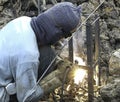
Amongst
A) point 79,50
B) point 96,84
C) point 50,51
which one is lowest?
point 96,84

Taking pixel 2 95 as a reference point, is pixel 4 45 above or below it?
above

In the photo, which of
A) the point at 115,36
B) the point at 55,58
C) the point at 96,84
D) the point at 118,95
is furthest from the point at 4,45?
the point at 115,36

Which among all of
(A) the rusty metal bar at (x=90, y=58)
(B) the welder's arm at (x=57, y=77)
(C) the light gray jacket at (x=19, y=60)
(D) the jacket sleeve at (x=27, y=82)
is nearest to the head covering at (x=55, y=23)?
(C) the light gray jacket at (x=19, y=60)

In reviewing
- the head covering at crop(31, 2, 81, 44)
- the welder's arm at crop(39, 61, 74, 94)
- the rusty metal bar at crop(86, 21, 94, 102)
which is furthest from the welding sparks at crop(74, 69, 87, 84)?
the head covering at crop(31, 2, 81, 44)

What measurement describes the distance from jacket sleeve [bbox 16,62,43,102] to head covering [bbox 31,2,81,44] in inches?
16.3

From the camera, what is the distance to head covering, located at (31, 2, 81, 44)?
15.0 ft

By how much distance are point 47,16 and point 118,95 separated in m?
1.64

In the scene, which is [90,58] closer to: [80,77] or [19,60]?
[80,77]

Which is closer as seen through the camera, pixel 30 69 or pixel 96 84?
pixel 30 69

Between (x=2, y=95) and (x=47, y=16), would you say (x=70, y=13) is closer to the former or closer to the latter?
(x=47, y=16)

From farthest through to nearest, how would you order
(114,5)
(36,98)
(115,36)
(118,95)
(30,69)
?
(114,5) < (115,36) < (118,95) < (36,98) < (30,69)

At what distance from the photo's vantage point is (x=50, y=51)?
484 centimetres

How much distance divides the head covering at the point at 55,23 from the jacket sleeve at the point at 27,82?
0.41 meters

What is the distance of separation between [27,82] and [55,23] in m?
0.78
